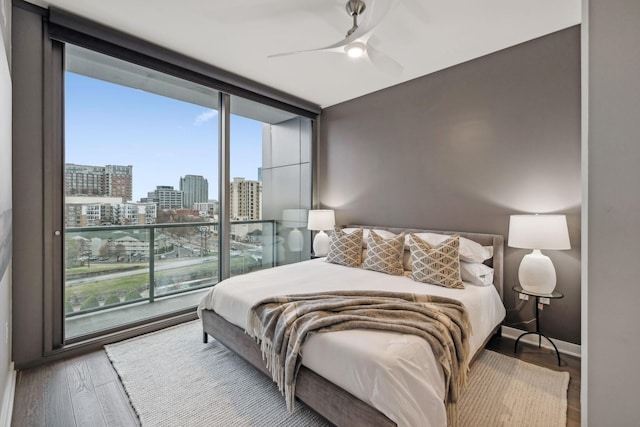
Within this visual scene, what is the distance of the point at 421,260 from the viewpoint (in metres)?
2.55

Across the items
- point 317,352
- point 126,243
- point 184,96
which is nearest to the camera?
point 317,352

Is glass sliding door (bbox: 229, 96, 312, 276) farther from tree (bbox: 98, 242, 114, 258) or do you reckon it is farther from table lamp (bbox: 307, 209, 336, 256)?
tree (bbox: 98, 242, 114, 258)

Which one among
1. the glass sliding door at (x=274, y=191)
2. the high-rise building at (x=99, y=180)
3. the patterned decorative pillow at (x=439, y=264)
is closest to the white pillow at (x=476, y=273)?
the patterned decorative pillow at (x=439, y=264)

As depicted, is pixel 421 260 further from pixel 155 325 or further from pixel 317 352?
pixel 155 325

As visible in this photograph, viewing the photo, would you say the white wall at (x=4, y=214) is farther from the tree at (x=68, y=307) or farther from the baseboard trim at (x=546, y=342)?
the baseboard trim at (x=546, y=342)

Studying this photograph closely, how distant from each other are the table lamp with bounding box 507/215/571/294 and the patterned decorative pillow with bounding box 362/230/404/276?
0.99m

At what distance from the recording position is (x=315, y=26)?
2.42 metres

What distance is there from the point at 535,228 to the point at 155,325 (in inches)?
145

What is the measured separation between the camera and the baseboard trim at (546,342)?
2424 mm

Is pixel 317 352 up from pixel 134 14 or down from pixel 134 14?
down

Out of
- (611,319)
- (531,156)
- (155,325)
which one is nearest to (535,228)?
(531,156)

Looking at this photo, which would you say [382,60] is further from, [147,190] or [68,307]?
[68,307]

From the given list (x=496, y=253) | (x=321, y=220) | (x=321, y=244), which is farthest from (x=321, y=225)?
(x=496, y=253)

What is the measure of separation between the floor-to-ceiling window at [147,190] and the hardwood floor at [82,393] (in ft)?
1.24
